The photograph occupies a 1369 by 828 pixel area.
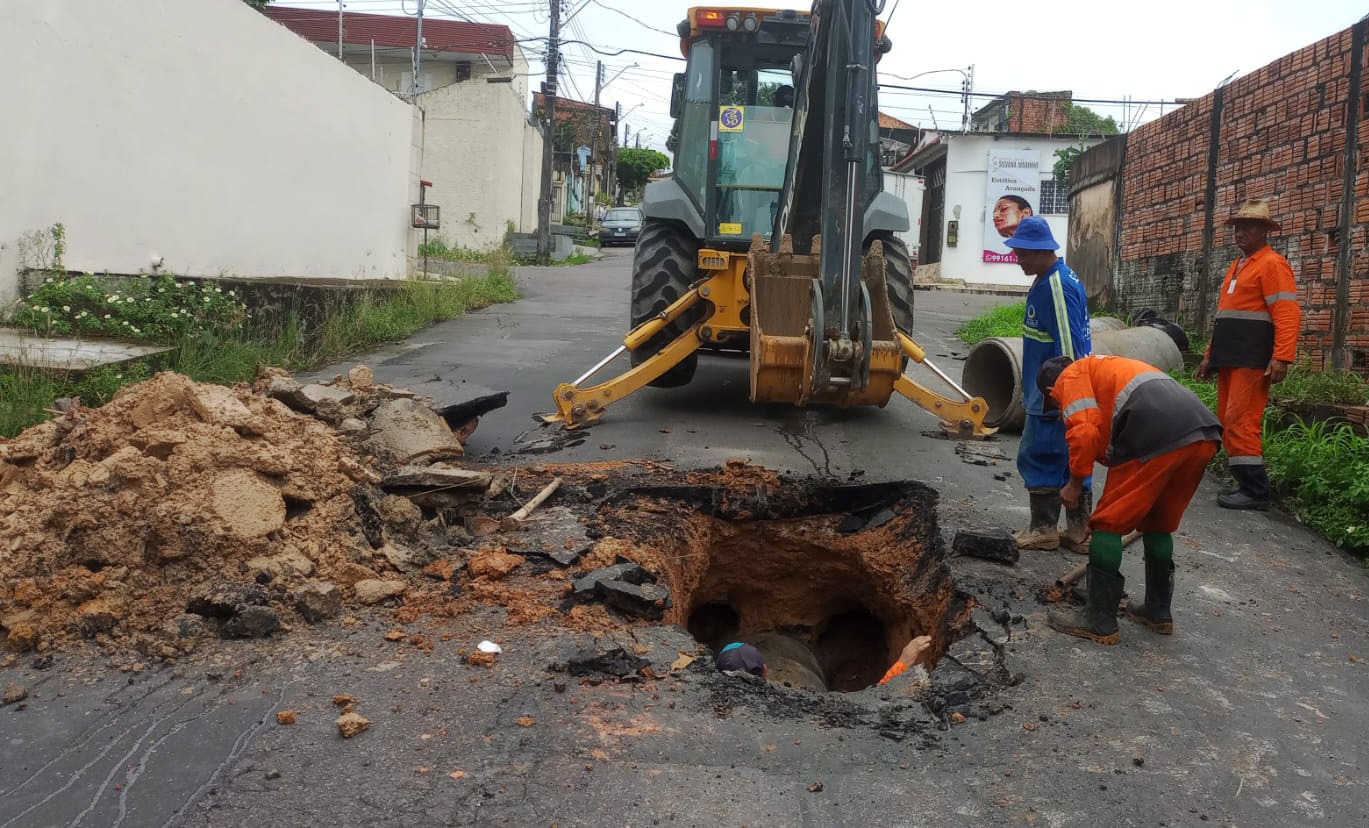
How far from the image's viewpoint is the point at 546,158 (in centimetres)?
2388

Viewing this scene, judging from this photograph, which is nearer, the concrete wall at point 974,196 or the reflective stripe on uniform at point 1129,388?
the reflective stripe on uniform at point 1129,388

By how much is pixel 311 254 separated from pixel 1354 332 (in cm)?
1056

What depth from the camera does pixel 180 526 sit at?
3865 mm

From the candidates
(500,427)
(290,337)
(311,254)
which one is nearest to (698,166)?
(500,427)

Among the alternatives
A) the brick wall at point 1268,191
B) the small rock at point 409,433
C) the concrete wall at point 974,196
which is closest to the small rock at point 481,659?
the small rock at point 409,433

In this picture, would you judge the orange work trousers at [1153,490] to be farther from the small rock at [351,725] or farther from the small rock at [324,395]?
the small rock at [324,395]

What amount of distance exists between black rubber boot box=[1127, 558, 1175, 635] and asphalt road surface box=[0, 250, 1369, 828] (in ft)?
0.20

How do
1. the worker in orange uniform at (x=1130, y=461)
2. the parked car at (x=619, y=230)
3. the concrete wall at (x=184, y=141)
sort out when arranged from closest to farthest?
the worker in orange uniform at (x=1130, y=461), the concrete wall at (x=184, y=141), the parked car at (x=619, y=230)

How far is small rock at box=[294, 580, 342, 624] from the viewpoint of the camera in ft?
12.0

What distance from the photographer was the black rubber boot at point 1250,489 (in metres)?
5.70

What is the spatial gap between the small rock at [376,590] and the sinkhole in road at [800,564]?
1.16 meters

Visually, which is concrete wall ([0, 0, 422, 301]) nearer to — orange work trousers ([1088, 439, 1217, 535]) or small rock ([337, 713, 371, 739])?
small rock ([337, 713, 371, 739])

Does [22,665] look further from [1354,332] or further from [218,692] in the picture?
[1354,332]

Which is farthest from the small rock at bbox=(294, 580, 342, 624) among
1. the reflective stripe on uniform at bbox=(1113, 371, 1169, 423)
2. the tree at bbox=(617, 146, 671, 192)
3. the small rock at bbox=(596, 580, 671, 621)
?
the tree at bbox=(617, 146, 671, 192)
